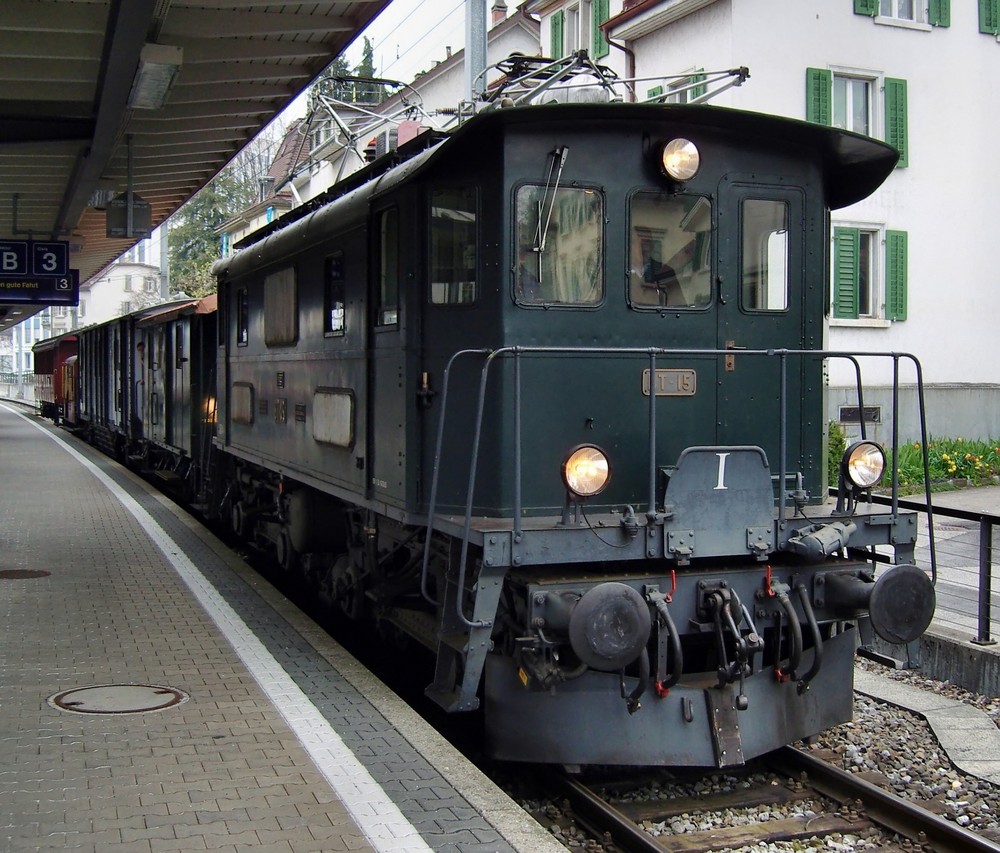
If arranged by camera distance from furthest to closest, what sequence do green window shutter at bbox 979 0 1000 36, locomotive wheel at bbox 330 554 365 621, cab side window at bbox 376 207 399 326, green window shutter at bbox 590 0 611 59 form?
1. green window shutter at bbox 590 0 611 59
2. green window shutter at bbox 979 0 1000 36
3. locomotive wheel at bbox 330 554 365 621
4. cab side window at bbox 376 207 399 326

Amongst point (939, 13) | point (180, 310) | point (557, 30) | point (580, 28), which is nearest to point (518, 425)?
point (180, 310)

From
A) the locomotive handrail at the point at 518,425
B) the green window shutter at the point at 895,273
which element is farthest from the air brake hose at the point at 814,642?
the green window shutter at the point at 895,273

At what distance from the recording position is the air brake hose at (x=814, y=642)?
234 inches

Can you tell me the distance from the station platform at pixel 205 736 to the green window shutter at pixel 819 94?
1339cm

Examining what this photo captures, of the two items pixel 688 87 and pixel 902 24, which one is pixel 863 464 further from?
pixel 902 24

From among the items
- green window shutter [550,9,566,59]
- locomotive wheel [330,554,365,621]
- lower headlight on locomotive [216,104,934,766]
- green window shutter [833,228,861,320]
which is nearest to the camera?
lower headlight on locomotive [216,104,934,766]

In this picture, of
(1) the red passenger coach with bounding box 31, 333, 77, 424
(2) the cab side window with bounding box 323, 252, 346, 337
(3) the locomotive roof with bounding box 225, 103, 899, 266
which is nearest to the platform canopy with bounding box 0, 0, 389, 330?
(2) the cab side window with bounding box 323, 252, 346, 337

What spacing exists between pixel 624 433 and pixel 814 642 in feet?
4.97

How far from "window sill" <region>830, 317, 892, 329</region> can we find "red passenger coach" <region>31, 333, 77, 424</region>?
25343mm

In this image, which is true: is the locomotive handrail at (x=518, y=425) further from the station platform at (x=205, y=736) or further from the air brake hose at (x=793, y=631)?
the station platform at (x=205, y=736)

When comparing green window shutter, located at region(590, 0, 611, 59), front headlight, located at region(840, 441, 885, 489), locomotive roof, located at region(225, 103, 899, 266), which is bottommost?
front headlight, located at region(840, 441, 885, 489)

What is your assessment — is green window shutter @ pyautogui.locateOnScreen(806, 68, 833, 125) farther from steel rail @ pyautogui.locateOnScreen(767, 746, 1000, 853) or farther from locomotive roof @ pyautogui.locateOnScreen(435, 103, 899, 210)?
steel rail @ pyautogui.locateOnScreen(767, 746, 1000, 853)

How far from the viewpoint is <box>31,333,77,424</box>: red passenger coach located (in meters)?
37.3

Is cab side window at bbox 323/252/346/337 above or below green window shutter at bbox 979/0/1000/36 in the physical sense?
below
